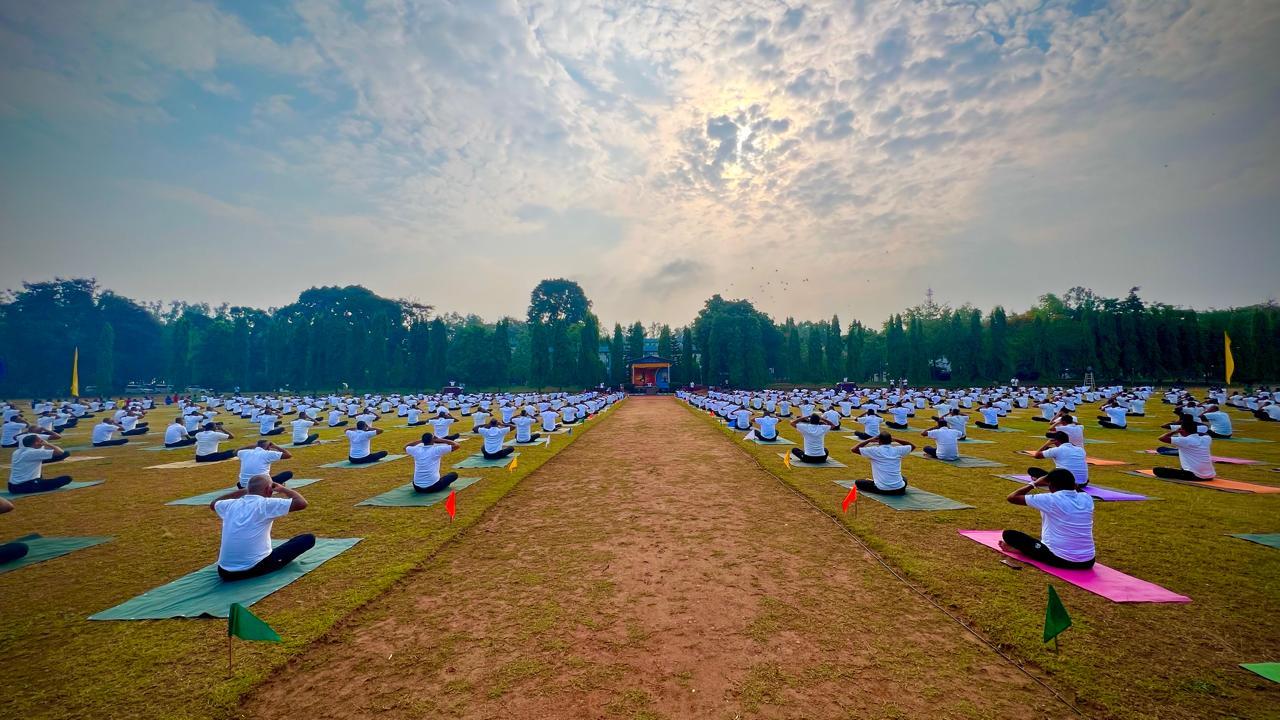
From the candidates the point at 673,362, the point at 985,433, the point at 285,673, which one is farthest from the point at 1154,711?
the point at 673,362

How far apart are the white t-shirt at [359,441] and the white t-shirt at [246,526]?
8.66 meters

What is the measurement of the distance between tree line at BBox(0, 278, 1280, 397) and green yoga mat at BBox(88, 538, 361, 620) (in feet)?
187

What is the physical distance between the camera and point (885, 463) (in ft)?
32.8

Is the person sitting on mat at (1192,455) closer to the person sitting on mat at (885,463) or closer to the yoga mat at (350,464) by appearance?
the person sitting on mat at (885,463)

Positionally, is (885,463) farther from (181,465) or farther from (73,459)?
(73,459)

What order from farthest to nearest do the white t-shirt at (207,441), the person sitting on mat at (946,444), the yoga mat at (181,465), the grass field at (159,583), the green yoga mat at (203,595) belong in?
the white t-shirt at (207,441) < the yoga mat at (181,465) < the person sitting on mat at (946,444) < the green yoga mat at (203,595) < the grass field at (159,583)

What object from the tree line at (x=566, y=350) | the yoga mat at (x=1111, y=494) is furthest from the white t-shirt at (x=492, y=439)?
the tree line at (x=566, y=350)

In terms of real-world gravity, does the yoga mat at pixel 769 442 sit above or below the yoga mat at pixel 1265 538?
below

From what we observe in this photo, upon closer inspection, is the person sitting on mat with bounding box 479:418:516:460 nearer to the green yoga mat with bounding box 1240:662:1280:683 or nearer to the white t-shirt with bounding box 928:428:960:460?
the white t-shirt with bounding box 928:428:960:460

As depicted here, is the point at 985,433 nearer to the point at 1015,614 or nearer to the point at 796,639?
the point at 1015,614

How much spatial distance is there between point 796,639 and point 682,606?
1298 millimetres

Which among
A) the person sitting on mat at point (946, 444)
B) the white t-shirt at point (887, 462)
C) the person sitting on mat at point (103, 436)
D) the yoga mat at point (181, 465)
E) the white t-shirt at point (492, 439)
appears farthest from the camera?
the person sitting on mat at point (103, 436)

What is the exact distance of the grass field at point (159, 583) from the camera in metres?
4.16

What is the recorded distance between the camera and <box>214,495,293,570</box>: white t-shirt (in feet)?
19.8
